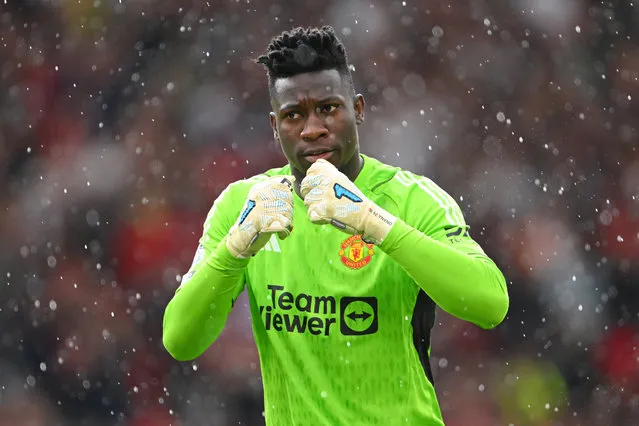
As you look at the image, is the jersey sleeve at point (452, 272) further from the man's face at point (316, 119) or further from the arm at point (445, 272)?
the man's face at point (316, 119)

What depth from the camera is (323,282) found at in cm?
329

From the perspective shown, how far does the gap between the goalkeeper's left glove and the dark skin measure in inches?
8.9

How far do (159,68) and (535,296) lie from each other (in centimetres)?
315

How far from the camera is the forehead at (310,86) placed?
10.6 ft

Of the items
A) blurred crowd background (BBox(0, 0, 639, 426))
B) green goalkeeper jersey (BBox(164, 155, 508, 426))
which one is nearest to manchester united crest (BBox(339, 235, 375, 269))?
green goalkeeper jersey (BBox(164, 155, 508, 426))

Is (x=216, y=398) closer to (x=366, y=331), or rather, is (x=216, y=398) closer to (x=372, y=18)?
(x=372, y=18)

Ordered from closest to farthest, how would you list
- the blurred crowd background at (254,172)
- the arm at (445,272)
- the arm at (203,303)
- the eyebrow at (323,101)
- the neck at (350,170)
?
the arm at (445,272)
the arm at (203,303)
the eyebrow at (323,101)
the neck at (350,170)
the blurred crowd background at (254,172)

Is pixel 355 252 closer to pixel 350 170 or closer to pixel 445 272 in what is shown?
pixel 350 170

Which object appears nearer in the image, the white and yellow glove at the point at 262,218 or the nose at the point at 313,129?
the white and yellow glove at the point at 262,218

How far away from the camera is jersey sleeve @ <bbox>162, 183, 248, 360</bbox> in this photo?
3117 millimetres

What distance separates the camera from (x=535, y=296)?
7098mm

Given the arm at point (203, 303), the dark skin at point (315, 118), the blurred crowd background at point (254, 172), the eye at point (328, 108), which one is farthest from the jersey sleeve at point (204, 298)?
the blurred crowd background at point (254, 172)

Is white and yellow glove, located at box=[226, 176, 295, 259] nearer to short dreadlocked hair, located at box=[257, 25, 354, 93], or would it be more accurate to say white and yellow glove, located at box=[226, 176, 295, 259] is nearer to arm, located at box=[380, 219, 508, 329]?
arm, located at box=[380, 219, 508, 329]

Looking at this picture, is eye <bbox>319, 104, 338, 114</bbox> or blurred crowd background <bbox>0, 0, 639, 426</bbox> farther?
blurred crowd background <bbox>0, 0, 639, 426</bbox>
